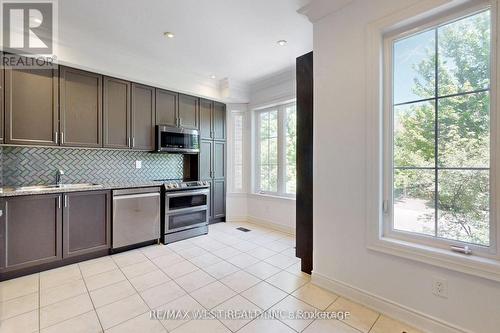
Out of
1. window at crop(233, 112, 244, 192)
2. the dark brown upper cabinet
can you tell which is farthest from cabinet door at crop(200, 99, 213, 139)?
the dark brown upper cabinet

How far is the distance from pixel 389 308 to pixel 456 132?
4.76 ft

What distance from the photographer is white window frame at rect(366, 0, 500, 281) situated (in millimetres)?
1440

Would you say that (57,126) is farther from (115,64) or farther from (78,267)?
(78,267)

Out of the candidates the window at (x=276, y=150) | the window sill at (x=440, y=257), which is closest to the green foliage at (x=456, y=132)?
the window sill at (x=440, y=257)

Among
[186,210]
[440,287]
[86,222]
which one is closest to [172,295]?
[86,222]

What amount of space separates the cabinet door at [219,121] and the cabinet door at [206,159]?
0.25 meters

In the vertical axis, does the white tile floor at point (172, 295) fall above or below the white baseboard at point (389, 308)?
below

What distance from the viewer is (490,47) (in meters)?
1.47

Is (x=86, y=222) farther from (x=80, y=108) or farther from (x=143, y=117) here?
(x=143, y=117)

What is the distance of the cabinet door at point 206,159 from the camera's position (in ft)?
14.1

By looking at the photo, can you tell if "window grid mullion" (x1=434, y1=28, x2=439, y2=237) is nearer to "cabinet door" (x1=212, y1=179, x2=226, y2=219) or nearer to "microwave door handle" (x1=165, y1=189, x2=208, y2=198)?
"microwave door handle" (x1=165, y1=189, x2=208, y2=198)

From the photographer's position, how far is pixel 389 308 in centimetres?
180

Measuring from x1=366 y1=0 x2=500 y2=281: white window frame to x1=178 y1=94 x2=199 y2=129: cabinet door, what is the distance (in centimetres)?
306

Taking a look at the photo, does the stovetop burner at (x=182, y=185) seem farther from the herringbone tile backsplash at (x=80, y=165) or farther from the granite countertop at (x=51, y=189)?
the herringbone tile backsplash at (x=80, y=165)
